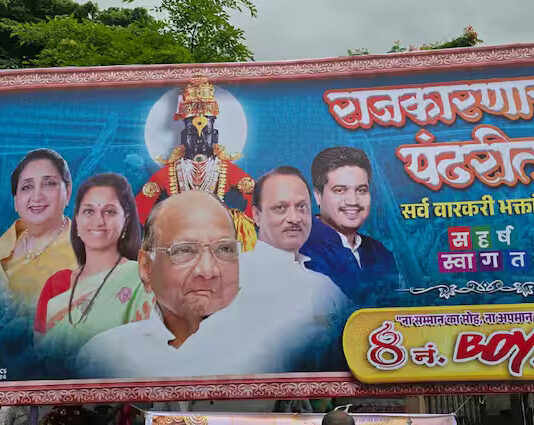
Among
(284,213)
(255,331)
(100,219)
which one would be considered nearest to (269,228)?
(284,213)

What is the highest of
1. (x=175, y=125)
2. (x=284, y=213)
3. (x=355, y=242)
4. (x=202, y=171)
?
(x=175, y=125)

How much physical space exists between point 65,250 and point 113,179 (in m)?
0.85

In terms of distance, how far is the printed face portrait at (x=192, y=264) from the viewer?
6148 millimetres

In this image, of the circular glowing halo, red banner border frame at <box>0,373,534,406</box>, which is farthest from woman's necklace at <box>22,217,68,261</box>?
red banner border frame at <box>0,373,534,406</box>

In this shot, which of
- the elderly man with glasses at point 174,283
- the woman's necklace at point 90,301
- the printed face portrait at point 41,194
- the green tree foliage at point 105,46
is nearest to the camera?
the elderly man with glasses at point 174,283

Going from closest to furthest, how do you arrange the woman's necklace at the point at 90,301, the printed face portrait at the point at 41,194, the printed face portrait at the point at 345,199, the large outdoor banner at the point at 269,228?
the large outdoor banner at the point at 269,228 < the woman's necklace at the point at 90,301 < the printed face portrait at the point at 345,199 < the printed face portrait at the point at 41,194

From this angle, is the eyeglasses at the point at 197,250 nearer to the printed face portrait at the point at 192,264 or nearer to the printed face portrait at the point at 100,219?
the printed face portrait at the point at 192,264

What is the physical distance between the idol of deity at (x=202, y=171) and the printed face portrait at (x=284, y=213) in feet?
0.46

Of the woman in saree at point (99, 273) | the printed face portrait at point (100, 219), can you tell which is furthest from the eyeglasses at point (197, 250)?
the printed face portrait at point (100, 219)

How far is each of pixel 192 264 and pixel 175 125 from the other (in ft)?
4.74

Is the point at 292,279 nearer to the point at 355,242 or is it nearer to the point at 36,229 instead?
the point at 355,242

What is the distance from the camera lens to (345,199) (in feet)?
20.6

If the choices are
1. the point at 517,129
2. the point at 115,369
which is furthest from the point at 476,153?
the point at 115,369

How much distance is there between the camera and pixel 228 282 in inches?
243
